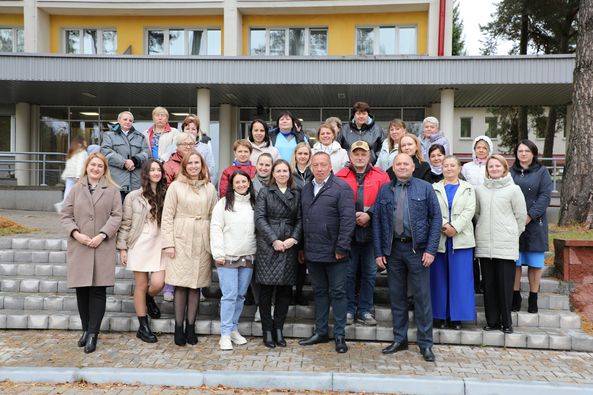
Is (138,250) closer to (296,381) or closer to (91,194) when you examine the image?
(91,194)

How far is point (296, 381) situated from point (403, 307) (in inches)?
57.6

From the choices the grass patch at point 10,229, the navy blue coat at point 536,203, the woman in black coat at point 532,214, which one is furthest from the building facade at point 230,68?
the navy blue coat at point 536,203

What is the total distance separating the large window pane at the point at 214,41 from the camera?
19531mm

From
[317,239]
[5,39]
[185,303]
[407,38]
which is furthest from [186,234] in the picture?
[5,39]

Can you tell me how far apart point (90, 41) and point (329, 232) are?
18101 mm

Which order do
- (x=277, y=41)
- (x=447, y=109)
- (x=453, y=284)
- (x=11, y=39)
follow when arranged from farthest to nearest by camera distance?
(x=11, y=39)
(x=277, y=41)
(x=447, y=109)
(x=453, y=284)

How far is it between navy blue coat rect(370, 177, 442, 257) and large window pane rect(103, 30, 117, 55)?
1755cm

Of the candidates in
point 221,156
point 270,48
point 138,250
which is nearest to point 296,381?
point 138,250

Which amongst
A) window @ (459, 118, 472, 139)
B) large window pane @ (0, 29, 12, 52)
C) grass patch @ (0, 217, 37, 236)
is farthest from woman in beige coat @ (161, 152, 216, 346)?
window @ (459, 118, 472, 139)

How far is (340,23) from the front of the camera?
62.4 feet

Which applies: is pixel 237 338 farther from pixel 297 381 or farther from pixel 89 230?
pixel 89 230

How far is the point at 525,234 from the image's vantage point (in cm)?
600

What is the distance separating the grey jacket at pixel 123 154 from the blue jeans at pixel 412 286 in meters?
3.69

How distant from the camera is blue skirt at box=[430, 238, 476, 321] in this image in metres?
5.68
